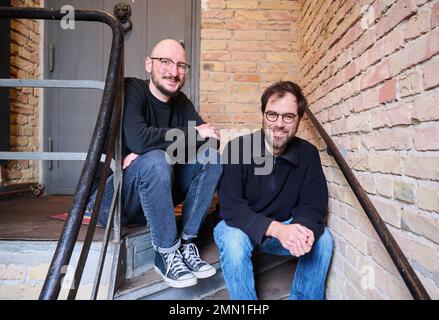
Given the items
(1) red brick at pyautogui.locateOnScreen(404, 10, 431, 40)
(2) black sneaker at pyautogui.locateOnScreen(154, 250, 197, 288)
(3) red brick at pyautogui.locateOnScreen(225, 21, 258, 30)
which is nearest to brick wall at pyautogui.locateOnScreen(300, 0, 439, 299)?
(1) red brick at pyautogui.locateOnScreen(404, 10, 431, 40)

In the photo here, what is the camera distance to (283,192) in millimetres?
1657

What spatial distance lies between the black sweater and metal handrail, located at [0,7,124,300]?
8 cm

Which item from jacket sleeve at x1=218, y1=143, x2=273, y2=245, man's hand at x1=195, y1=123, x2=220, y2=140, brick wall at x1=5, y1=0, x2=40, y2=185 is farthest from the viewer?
brick wall at x1=5, y1=0, x2=40, y2=185

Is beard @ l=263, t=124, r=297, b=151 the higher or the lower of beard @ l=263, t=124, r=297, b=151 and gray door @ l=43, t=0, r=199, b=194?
the lower

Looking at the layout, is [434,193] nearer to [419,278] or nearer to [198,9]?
[419,278]

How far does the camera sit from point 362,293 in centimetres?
138

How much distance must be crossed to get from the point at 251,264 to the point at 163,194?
506 millimetres

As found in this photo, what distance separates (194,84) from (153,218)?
167cm

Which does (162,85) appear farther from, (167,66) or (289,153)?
(289,153)

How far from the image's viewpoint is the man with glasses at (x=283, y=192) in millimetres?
1557

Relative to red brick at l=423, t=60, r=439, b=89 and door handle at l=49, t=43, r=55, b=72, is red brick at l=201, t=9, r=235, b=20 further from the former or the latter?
red brick at l=423, t=60, r=439, b=89

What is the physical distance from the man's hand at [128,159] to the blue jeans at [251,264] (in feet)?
1.75

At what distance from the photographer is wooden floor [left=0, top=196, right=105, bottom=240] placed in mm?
1532
